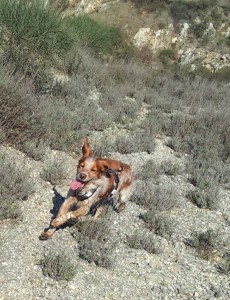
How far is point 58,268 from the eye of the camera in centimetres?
490

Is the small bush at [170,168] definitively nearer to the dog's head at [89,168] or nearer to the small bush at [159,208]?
the small bush at [159,208]

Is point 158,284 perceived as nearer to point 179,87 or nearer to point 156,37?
point 179,87

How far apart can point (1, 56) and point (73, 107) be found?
2.26 m

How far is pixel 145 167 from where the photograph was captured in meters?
8.68

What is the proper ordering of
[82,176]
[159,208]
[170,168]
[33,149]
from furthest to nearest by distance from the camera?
[170,168]
[33,149]
[159,208]
[82,176]

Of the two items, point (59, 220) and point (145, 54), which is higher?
point (59, 220)

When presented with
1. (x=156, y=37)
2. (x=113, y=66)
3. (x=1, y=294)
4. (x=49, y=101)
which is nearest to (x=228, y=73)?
(x=156, y=37)

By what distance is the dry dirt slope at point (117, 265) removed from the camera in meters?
4.80

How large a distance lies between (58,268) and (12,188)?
1878 mm

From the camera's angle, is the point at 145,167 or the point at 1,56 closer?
the point at 145,167

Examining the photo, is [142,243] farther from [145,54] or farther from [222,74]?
[145,54]

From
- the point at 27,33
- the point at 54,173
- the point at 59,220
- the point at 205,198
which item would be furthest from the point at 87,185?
the point at 27,33

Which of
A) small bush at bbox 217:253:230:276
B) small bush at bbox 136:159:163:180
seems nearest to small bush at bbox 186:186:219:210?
small bush at bbox 136:159:163:180

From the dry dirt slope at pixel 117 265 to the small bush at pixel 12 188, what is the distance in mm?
130
